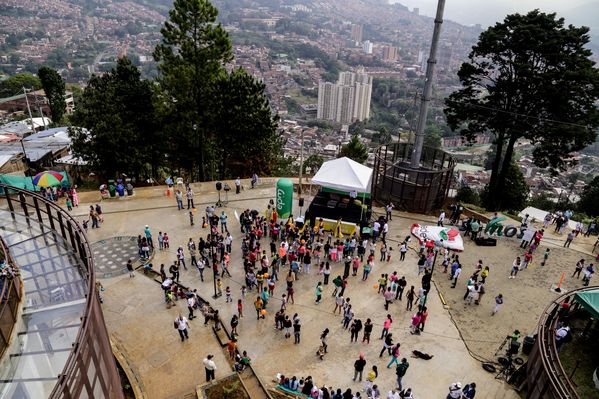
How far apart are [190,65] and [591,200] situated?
3445 cm

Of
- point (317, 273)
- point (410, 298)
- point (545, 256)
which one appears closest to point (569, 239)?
point (545, 256)

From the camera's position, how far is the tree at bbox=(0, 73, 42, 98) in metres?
70.3

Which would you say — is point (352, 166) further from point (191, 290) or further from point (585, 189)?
point (585, 189)

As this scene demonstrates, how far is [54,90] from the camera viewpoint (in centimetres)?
4900

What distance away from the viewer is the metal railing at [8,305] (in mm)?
7773

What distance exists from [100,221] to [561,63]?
3022cm

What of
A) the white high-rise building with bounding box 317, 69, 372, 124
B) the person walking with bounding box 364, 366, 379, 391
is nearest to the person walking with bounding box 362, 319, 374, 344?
the person walking with bounding box 364, 366, 379, 391

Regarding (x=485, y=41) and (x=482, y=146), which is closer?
(x=485, y=41)

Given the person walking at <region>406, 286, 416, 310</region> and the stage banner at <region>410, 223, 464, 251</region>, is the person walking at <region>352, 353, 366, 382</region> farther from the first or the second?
the stage banner at <region>410, 223, 464, 251</region>

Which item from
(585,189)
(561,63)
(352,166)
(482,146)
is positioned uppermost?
(561,63)

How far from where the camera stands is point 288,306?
1628 centimetres

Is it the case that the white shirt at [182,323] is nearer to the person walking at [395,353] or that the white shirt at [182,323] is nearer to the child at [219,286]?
the child at [219,286]

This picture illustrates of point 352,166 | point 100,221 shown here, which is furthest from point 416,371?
point 100,221

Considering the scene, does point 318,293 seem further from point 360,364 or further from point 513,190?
point 513,190
